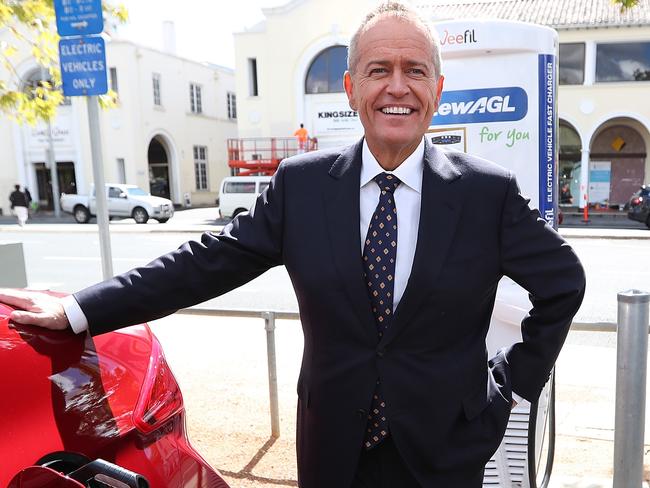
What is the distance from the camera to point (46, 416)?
4.76ft

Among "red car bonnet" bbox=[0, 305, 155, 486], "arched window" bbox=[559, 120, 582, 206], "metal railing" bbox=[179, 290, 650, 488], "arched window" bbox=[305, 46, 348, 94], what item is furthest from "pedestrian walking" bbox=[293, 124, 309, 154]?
"red car bonnet" bbox=[0, 305, 155, 486]

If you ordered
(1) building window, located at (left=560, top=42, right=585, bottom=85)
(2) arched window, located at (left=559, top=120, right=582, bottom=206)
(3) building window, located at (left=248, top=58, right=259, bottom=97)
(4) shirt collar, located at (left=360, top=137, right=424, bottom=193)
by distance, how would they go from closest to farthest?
1. (4) shirt collar, located at (left=360, top=137, right=424, bottom=193)
2. (1) building window, located at (left=560, top=42, right=585, bottom=85)
3. (2) arched window, located at (left=559, top=120, right=582, bottom=206)
4. (3) building window, located at (left=248, top=58, right=259, bottom=97)

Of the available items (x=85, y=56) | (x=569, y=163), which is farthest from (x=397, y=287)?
(x=569, y=163)

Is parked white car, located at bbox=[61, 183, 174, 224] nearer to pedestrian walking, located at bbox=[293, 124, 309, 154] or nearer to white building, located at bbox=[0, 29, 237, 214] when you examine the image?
pedestrian walking, located at bbox=[293, 124, 309, 154]

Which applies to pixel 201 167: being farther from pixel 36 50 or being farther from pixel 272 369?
pixel 272 369

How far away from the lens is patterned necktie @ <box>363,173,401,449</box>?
1.73m

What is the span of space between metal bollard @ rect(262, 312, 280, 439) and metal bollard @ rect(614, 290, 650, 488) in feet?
5.92

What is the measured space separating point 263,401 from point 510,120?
266 centimetres

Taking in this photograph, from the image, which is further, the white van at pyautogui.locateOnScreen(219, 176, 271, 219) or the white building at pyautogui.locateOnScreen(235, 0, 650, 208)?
the white building at pyautogui.locateOnScreen(235, 0, 650, 208)

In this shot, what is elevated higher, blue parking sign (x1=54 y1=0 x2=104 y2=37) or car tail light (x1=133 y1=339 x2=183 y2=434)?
blue parking sign (x1=54 y1=0 x2=104 y2=37)

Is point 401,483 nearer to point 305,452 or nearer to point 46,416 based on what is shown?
point 305,452

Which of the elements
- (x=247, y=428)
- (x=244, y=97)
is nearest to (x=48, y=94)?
(x=247, y=428)

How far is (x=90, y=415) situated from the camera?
153cm

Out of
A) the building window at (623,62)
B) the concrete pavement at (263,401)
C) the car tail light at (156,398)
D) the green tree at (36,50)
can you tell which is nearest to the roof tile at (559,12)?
the building window at (623,62)
